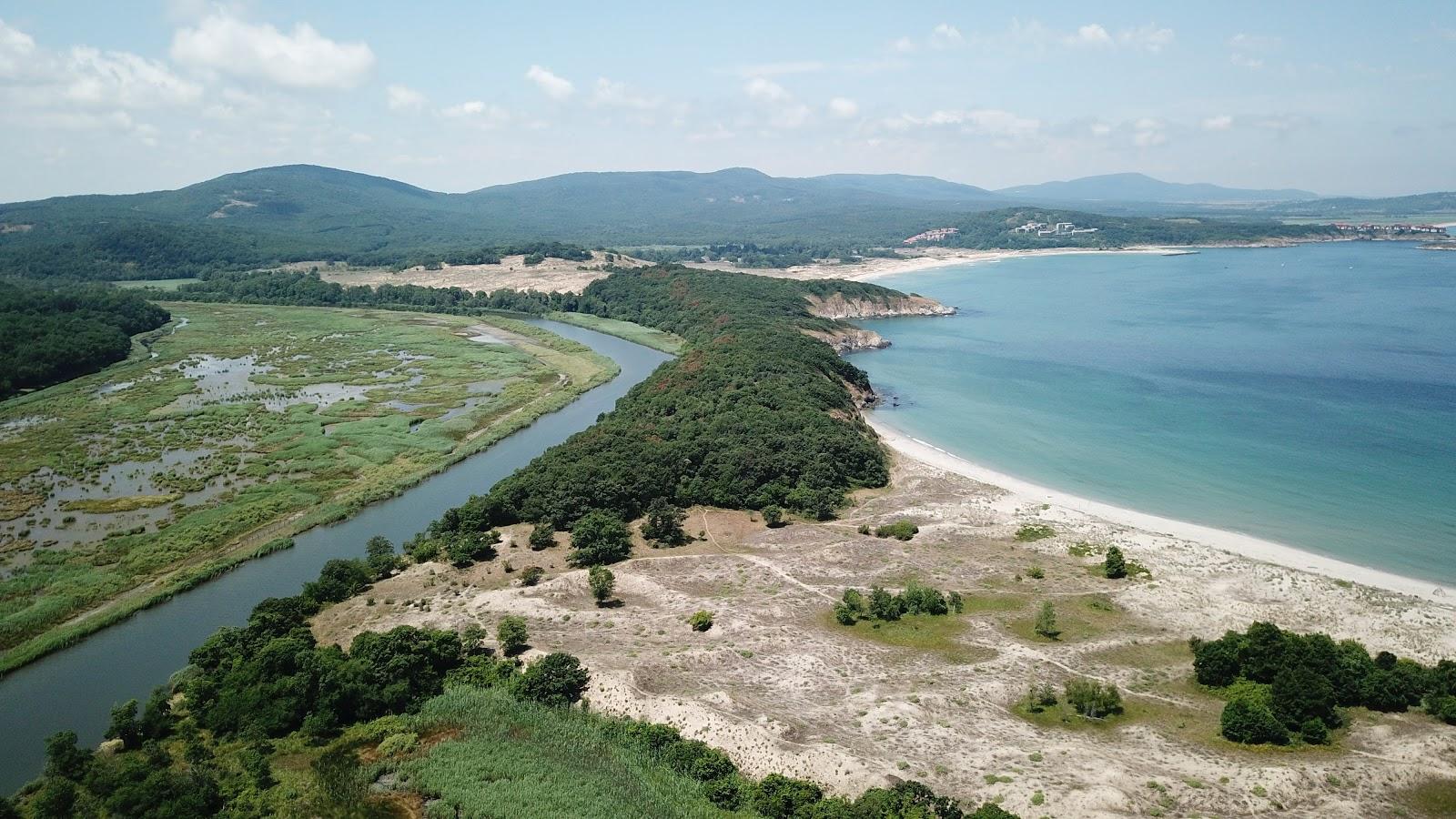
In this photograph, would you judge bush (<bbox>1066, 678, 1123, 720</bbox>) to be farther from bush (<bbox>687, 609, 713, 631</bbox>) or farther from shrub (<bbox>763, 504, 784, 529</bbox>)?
shrub (<bbox>763, 504, 784, 529</bbox>)

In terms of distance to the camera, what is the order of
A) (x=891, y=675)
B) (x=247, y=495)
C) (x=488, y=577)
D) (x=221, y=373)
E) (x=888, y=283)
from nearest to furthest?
(x=891, y=675), (x=488, y=577), (x=247, y=495), (x=221, y=373), (x=888, y=283)

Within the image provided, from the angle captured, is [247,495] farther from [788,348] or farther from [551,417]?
[788,348]

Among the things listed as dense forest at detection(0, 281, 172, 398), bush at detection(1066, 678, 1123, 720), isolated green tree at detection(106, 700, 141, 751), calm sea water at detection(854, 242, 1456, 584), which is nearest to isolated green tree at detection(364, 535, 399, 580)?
isolated green tree at detection(106, 700, 141, 751)

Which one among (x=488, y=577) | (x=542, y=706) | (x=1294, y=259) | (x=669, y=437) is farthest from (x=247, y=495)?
(x=1294, y=259)

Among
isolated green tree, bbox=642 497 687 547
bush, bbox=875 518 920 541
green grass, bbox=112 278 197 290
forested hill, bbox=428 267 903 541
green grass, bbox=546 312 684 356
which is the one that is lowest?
bush, bbox=875 518 920 541

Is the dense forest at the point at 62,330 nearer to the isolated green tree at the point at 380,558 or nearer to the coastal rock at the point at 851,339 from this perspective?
the isolated green tree at the point at 380,558

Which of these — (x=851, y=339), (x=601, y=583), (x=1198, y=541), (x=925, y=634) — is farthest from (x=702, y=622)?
(x=851, y=339)

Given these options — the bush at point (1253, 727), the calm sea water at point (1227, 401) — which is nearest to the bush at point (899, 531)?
the calm sea water at point (1227, 401)
